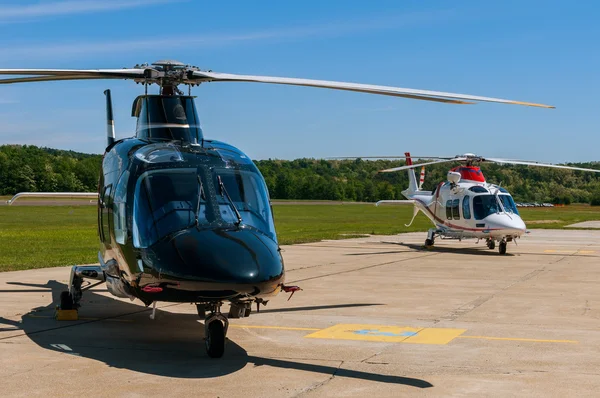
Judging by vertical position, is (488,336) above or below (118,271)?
below

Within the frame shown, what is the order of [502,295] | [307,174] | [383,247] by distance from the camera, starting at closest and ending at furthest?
[502,295]
[383,247]
[307,174]

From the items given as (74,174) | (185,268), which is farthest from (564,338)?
(74,174)

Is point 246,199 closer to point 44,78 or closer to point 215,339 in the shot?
point 215,339

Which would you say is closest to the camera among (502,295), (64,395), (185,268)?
(64,395)

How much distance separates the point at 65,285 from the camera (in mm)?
15914

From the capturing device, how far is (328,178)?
166m

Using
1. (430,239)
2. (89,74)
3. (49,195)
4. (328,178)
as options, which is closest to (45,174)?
(328,178)

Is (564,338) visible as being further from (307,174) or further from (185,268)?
(307,174)

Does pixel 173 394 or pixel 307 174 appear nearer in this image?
pixel 173 394

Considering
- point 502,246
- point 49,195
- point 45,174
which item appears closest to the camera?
point 49,195

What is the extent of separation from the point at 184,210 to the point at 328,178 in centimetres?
15661

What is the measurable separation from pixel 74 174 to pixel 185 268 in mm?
89902

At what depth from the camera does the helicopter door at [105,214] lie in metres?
10.7

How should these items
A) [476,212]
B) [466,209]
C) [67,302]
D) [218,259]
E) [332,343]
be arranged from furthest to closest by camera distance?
[466,209], [476,212], [67,302], [332,343], [218,259]
